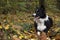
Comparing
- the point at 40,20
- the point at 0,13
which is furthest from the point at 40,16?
the point at 0,13

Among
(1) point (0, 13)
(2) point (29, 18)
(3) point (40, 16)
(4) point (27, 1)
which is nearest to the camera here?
(3) point (40, 16)

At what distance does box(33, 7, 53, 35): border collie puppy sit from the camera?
29.4ft

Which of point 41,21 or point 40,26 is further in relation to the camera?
point 40,26

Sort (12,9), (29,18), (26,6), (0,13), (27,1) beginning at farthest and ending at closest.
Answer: (27,1), (26,6), (12,9), (0,13), (29,18)

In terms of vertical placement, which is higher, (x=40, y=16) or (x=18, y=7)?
(x=40, y=16)

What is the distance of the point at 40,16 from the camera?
29.2 feet

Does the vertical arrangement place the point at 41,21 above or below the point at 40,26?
above

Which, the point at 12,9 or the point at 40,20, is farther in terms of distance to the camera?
the point at 12,9

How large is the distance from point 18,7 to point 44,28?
21.2 ft

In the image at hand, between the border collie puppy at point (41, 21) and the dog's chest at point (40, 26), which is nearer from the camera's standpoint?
the border collie puppy at point (41, 21)

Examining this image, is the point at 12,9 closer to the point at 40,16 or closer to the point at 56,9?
the point at 56,9

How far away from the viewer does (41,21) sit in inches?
354

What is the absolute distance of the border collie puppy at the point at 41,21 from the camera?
29.4 feet

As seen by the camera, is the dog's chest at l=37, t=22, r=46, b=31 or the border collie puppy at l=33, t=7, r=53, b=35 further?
the dog's chest at l=37, t=22, r=46, b=31
